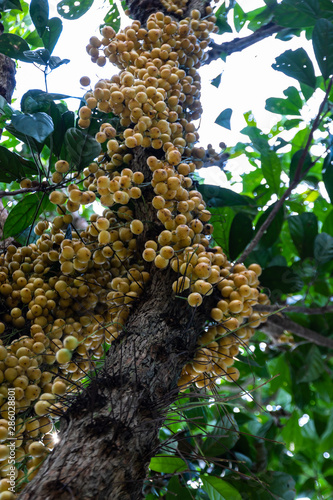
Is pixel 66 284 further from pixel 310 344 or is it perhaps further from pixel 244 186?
pixel 244 186

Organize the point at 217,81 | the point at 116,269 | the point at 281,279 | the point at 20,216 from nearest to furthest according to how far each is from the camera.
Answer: the point at 116,269
the point at 20,216
the point at 281,279
the point at 217,81

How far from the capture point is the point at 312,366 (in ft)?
5.92

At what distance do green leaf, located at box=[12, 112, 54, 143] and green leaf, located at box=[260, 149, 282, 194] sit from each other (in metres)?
1.08

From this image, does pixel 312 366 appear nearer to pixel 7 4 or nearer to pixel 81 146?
pixel 81 146

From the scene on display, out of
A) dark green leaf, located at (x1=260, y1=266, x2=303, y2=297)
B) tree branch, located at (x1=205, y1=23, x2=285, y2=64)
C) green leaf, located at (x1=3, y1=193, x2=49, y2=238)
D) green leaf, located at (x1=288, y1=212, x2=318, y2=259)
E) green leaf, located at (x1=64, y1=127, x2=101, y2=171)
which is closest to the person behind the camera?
green leaf, located at (x1=64, y1=127, x2=101, y2=171)

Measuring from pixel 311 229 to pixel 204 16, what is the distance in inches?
41.0

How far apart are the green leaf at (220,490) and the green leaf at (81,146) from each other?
1.05 meters

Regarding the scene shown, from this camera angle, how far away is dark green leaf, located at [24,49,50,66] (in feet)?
4.84

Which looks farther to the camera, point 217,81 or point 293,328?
point 217,81

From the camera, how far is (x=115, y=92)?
1.20 meters

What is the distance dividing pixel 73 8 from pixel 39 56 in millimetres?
871

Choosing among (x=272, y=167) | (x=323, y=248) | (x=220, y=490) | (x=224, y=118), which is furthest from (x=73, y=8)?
(x=220, y=490)

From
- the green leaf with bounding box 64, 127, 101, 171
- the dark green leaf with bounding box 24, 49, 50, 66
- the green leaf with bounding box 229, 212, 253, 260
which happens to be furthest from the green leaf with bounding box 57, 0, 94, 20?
the green leaf with bounding box 229, 212, 253, 260

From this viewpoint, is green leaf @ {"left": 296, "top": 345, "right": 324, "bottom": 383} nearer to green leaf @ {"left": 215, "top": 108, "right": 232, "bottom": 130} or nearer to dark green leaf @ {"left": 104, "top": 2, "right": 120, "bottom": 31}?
green leaf @ {"left": 215, "top": 108, "right": 232, "bottom": 130}
